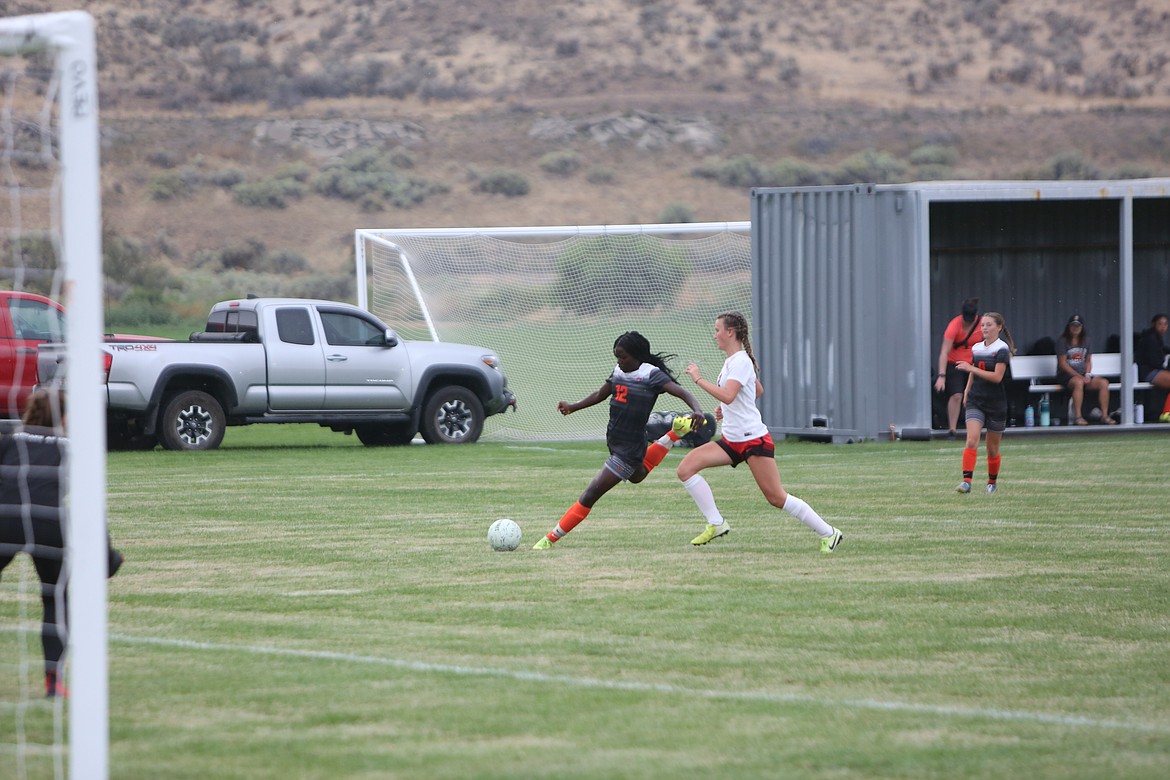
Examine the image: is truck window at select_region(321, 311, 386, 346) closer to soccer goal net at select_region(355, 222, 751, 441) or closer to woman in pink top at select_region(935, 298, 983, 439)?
soccer goal net at select_region(355, 222, 751, 441)

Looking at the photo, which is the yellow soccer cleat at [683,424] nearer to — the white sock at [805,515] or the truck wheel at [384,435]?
the white sock at [805,515]

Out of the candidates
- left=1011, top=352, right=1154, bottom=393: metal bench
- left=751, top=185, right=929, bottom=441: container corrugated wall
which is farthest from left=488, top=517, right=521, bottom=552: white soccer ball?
left=1011, top=352, right=1154, bottom=393: metal bench

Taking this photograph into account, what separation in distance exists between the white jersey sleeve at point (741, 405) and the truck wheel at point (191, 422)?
440 inches

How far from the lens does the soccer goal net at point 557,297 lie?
26.0 meters

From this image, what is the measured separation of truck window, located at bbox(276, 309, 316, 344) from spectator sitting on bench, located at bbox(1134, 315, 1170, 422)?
11869 millimetres

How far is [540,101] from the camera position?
221ft

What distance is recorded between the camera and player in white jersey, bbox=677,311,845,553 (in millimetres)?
11328

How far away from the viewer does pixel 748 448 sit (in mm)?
11438

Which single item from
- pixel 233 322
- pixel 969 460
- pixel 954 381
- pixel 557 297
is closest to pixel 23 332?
pixel 233 322

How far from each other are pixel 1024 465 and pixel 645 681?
12379 millimetres

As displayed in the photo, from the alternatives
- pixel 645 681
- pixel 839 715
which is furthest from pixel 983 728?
pixel 645 681

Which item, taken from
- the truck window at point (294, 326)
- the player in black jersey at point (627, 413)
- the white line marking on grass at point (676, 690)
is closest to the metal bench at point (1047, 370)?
the truck window at point (294, 326)

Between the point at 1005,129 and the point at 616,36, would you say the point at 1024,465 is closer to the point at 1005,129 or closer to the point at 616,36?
the point at 1005,129

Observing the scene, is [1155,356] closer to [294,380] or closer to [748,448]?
[294,380]
